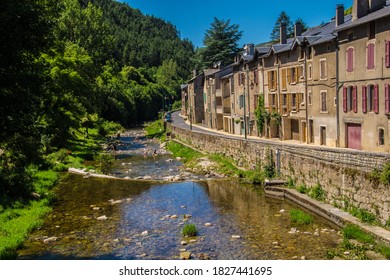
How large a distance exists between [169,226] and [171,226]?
10 cm

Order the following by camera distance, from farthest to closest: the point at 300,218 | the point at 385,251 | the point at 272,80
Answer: the point at 272,80 < the point at 300,218 < the point at 385,251

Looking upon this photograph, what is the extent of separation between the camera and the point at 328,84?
130ft

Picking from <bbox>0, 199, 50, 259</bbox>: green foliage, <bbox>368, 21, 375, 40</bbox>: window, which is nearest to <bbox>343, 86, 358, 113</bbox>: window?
<bbox>368, 21, 375, 40</bbox>: window

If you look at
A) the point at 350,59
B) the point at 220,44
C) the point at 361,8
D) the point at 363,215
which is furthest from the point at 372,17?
the point at 220,44

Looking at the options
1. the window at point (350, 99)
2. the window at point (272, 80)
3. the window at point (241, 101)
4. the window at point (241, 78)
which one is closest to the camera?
the window at point (350, 99)

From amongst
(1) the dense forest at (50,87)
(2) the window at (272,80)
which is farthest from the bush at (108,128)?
(2) the window at (272,80)

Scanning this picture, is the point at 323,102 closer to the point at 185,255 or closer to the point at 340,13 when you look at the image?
the point at 340,13

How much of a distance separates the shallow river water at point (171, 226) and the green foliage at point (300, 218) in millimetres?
301

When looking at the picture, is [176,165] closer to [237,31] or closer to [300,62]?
[300,62]

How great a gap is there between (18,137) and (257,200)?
1675 cm

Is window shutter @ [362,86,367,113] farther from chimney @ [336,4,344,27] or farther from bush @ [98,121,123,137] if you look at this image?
bush @ [98,121,123,137]

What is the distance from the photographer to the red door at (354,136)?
35.8 m

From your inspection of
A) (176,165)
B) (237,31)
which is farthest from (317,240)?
(237,31)

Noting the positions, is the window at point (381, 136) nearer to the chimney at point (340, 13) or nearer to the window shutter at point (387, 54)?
the window shutter at point (387, 54)
